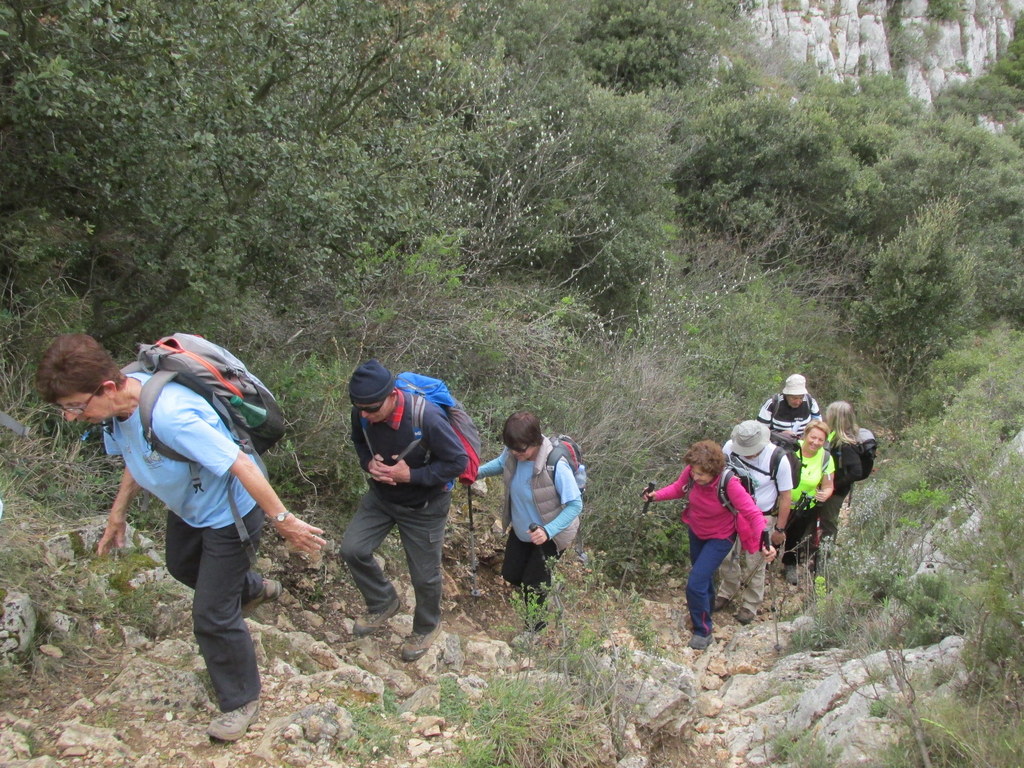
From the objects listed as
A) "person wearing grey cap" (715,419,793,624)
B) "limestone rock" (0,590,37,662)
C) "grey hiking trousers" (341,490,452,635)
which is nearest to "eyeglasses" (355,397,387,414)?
"grey hiking trousers" (341,490,452,635)

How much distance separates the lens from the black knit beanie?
356 cm

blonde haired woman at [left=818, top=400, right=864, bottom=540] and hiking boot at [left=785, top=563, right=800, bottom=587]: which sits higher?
blonde haired woman at [left=818, top=400, right=864, bottom=540]

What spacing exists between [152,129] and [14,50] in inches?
30.9

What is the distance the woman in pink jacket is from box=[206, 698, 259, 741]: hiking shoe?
9.78 ft

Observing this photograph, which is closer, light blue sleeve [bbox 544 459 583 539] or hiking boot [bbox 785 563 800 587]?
light blue sleeve [bbox 544 459 583 539]

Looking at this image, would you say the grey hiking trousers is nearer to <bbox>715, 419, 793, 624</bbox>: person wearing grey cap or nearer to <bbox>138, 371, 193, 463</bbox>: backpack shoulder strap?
<bbox>138, 371, 193, 463</bbox>: backpack shoulder strap

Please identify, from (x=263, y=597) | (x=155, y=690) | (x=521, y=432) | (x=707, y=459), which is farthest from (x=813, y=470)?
(x=155, y=690)

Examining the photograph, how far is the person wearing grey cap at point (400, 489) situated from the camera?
3721 mm

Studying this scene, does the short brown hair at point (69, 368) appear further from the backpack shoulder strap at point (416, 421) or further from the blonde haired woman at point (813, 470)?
the blonde haired woman at point (813, 470)

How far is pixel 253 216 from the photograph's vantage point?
5469 millimetres

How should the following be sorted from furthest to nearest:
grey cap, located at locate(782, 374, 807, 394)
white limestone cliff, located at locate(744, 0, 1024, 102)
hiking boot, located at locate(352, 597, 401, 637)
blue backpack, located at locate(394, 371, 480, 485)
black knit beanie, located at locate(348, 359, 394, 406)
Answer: white limestone cliff, located at locate(744, 0, 1024, 102) → grey cap, located at locate(782, 374, 807, 394) → hiking boot, located at locate(352, 597, 401, 637) → blue backpack, located at locate(394, 371, 480, 485) → black knit beanie, located at locate(348, 359, 394, 406)

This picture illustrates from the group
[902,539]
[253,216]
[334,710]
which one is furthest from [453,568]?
[902,539]

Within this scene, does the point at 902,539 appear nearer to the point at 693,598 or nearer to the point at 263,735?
the point at 693,598

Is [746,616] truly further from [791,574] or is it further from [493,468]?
[493,468]
